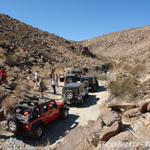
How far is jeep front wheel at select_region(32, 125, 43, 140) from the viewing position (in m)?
5.10

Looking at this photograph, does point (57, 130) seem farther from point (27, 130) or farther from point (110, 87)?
point (110, 87)

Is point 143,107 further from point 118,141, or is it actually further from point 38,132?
point 38,132

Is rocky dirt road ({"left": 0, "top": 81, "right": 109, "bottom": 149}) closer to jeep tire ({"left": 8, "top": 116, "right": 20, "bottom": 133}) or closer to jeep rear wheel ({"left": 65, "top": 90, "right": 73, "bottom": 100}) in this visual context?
jeep tire ({"left": 8, "top": 116, "right": 20, "bottom": 133})

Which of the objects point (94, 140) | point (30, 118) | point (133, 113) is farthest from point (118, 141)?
point (30, 118)

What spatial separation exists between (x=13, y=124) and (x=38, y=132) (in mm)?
1064

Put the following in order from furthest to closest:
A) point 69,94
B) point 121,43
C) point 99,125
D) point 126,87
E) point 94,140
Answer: point 121,43, point 69,94, point 126,87, point 99,125, point 94,140

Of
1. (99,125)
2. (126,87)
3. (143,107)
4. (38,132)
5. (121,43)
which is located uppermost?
(121,43)

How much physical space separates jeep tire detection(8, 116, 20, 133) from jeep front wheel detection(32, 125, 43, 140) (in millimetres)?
700

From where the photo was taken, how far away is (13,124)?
4.95 meters

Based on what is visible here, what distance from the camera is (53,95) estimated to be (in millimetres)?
11477

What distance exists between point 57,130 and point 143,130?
392 centimetres

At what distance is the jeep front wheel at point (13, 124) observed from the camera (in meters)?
4.83

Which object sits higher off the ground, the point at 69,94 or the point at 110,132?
the point at 69,94

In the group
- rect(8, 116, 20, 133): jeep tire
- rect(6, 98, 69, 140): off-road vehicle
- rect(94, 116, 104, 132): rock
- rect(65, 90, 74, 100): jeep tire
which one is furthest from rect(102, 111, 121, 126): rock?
rect(65, 90, 74, 100): jeep tire
